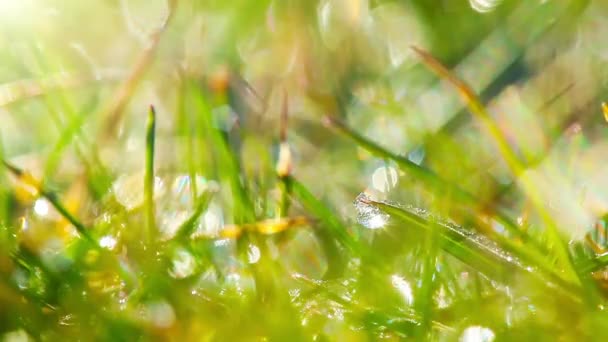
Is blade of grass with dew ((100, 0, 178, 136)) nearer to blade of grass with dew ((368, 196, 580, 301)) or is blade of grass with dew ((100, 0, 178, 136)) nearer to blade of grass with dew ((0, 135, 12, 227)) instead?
blade of grass with dew ((0, 135, 12, 227))

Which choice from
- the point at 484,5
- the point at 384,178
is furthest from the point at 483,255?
the point at 484,5

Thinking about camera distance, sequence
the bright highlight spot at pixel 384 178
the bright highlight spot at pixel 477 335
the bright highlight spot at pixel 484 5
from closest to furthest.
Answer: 1. the bright highlight spot at pixel 477 335
2. the bright highlight spot at pixel 384 178
3. the bright highlight spot at pixel 484 5

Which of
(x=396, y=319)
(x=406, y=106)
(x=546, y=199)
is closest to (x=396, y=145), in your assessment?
(x=406, y=106)

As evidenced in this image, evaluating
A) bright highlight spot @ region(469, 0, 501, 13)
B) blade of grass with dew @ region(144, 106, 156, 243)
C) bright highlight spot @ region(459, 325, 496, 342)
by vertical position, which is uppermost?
bright highlight spot @ region(469, 0, 501, 13)

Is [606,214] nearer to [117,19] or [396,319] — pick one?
[396,319]

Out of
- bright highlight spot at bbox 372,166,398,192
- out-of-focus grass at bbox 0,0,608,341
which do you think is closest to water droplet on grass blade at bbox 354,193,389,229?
out-of-focus grass at bbox 0,0,608,341

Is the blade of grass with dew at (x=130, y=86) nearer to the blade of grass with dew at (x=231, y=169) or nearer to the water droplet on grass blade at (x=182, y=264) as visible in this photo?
the blade of grass with dew at (x=231, y=169)

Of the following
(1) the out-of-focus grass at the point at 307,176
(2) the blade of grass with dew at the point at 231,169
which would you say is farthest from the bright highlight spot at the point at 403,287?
(2) the blade of grass with dew at the point at 231,169

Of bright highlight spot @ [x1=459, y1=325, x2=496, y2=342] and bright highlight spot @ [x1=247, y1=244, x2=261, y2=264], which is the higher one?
bright highlight spot @ [x1=247, y1=244, x2=261, y2=264]

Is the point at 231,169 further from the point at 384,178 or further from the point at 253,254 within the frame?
the point at 384,178
